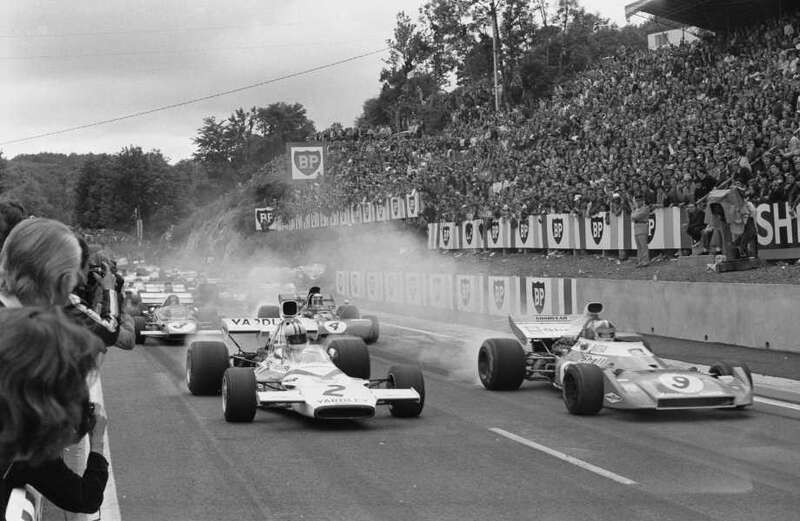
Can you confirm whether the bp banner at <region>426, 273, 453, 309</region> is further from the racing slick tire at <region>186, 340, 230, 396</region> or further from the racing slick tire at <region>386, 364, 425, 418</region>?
the racing slick tire at <region>386, 364, 425, 418</region>

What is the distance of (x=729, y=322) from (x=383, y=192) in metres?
30.5

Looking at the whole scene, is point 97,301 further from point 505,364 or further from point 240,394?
point 505,364

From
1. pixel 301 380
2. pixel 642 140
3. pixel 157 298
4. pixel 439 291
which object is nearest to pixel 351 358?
pixel 301 380

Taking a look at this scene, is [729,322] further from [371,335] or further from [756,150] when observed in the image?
[371,335]

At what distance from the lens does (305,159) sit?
125 feet

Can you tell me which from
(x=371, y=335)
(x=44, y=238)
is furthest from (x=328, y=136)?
(x=44, y=238)

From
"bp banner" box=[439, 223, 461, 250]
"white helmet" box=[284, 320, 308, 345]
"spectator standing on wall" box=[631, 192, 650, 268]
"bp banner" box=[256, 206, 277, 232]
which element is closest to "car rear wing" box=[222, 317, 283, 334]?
"white helmet" box=[284, 320, 308, 345]

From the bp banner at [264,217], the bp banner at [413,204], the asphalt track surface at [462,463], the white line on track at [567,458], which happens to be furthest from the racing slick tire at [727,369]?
the bp banner at [264,217]

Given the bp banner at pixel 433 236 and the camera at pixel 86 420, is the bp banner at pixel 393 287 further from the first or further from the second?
the camera at pixel 86 420

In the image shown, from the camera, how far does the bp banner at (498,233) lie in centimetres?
3253

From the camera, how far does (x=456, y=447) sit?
10.2m

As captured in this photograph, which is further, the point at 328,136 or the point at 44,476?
the point at 328,136

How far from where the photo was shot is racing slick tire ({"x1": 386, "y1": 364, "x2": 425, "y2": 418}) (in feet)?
39.5

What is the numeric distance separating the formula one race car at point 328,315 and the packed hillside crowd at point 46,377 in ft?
47.9
